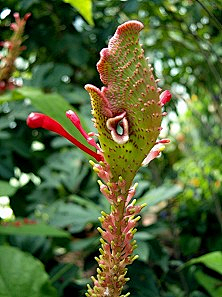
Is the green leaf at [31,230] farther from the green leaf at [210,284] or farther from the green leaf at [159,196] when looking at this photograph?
the green leaf at [210,284]

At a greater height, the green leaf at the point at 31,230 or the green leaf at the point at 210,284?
→ the green leaf at the point at 31,230

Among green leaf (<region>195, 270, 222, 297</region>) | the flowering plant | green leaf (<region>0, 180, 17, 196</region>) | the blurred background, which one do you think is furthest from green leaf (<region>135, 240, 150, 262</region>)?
the flowering plant

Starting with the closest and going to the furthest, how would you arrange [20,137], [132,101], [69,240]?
1. [132,101]
2. [69,240]
3. [20,137]

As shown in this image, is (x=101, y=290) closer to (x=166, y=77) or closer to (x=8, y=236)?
(x=8, y=236)

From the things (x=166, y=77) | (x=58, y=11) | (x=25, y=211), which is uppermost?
Answer: (x=58, y=11)

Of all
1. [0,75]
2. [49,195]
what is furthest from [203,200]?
[0,75]

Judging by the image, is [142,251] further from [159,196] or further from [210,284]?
[210,284]

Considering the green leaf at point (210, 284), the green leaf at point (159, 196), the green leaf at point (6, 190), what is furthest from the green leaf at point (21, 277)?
the green leaf at point (210, 284)
